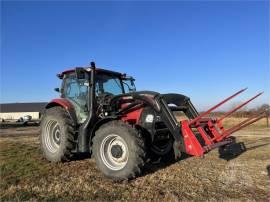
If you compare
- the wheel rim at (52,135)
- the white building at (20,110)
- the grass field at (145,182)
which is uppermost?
the white building at (20,110)

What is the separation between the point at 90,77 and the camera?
7.41m

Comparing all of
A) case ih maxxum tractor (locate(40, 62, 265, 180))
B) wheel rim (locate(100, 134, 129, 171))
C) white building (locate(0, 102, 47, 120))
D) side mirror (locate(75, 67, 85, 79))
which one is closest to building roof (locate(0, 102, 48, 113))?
white building (locate(0, 102, 47, 120))

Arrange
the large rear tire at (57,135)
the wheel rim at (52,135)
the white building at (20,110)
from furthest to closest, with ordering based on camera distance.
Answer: the white building at (20,110) < the wheel rim at (52,135) < the large rear tire at (57,135)

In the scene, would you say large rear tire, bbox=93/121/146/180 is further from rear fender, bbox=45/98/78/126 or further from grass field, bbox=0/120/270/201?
rear fender, bbox=45/98/78/126

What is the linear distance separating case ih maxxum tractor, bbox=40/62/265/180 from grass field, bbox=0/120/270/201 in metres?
0.39

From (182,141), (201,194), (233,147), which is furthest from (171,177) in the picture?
(233,147)

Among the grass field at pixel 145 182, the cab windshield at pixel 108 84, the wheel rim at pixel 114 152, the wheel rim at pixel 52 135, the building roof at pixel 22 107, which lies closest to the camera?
the grass field at pixel 145 182

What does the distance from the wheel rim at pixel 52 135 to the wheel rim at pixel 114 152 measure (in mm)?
2194

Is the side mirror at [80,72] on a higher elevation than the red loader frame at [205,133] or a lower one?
higher

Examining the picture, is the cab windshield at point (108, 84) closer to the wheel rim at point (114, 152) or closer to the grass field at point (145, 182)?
the wheel rim at point (114, 152)

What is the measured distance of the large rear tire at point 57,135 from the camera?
7.45 meters

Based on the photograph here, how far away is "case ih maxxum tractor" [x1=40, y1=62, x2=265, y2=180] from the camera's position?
20.1ft

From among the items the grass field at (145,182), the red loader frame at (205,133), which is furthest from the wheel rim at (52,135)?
the red loader frame at (205,133)

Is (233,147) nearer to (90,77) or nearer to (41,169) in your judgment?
(90,77)
